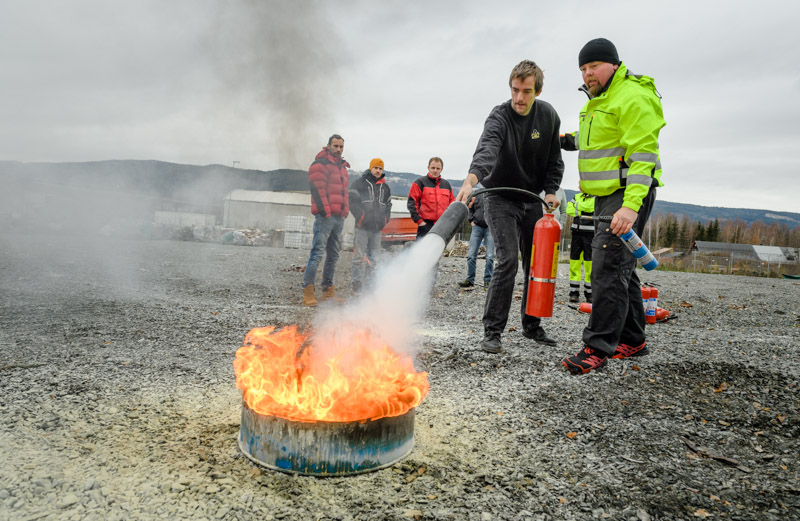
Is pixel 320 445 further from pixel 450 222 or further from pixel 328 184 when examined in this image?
pixel 328 184

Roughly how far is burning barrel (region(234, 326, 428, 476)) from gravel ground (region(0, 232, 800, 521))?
0.33 ft

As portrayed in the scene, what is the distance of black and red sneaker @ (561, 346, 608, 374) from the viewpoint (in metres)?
3.86

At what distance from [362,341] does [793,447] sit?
2588mm

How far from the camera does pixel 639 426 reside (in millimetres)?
3070

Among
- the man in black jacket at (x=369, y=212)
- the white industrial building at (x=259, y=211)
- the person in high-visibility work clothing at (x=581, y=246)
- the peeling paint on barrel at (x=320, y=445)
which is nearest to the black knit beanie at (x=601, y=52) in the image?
the peeling paint on barrel at (x=320, y=445)

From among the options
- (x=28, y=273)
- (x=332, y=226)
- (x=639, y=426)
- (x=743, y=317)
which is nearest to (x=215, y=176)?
(x=28, y=273)

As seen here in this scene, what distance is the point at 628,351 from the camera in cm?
431

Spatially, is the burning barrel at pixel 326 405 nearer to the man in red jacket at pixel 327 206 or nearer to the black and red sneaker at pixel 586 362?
the black and red sneaker at pixel 586 362

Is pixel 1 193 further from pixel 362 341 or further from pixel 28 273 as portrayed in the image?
pixel 362 341

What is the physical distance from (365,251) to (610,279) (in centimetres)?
547

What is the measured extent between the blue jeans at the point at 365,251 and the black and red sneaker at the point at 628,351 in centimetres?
490

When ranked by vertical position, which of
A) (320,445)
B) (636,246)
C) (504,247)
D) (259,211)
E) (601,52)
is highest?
(601,52)

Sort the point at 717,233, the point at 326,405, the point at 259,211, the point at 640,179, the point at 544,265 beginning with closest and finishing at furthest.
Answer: the point at 326,405 → the point at 640,179 → the point at 544,265 → the point at 259,211 → the point at 717,233

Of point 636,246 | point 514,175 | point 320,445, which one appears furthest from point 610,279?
point 320,445
